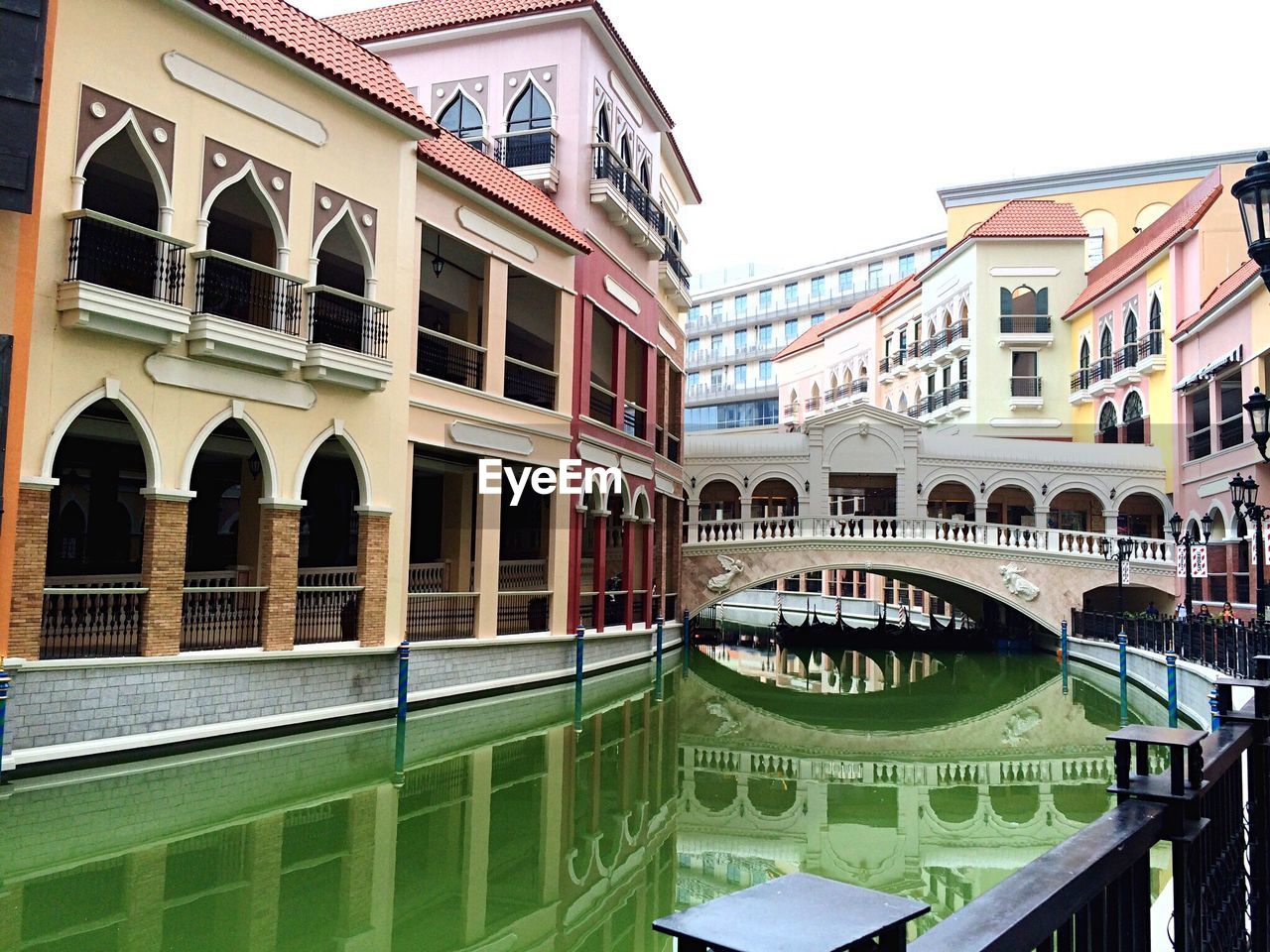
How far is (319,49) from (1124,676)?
663 inches

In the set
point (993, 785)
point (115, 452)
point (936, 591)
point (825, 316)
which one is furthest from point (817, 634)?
point (825, 316)

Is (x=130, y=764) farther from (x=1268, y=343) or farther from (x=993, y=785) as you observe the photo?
(x=1268, y=343)

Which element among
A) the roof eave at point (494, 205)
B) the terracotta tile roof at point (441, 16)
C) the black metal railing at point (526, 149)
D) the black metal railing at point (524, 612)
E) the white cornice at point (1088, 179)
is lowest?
the black metal railing at point (524, 612)

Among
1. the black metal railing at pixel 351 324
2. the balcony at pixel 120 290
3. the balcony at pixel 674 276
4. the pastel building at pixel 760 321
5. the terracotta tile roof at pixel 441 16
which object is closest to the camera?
the balcony at pixel 120 290

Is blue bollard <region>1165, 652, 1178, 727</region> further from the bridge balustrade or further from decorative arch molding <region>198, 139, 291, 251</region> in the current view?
decorative arch molding <region>198, 139, 291, 251</region>

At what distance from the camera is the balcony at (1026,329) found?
33188mm

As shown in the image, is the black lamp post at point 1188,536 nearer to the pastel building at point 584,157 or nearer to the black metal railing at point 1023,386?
the black metal railing at point 1023,386

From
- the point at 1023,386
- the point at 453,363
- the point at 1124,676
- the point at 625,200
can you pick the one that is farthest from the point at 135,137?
the point at 1023,386

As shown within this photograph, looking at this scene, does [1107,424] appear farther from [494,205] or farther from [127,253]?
[127,253]

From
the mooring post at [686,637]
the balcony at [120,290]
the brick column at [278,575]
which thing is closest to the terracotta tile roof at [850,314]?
the mooring post at [686,637]

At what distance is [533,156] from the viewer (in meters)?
19.8

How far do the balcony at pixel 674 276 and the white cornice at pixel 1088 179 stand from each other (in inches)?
654

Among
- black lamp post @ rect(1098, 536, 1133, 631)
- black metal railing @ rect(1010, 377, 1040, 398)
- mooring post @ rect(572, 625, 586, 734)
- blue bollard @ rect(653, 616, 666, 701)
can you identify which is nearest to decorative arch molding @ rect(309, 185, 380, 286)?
mooring post @ rect(572, 625, 586, 734)

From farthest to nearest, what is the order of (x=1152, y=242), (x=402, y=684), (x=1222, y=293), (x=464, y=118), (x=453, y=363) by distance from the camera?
(x=1152, y=242) < (x=1222, y=293) < (x=464, y=118) < (x=453, y=363) < (x=402, y=684)
